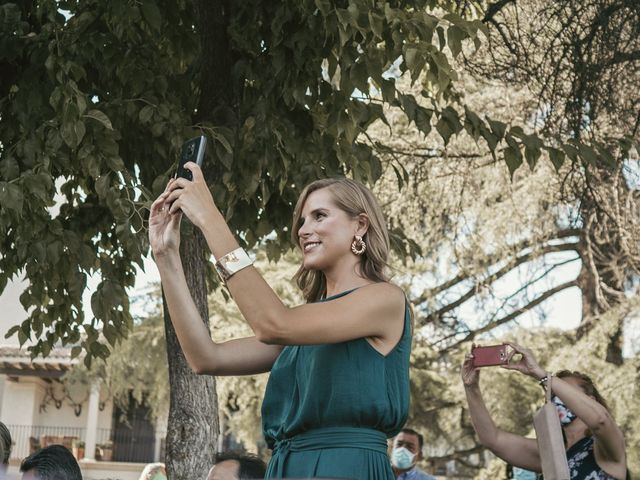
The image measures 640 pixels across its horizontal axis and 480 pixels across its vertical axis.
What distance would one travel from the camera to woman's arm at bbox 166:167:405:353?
7.55ft

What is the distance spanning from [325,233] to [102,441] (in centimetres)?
2929

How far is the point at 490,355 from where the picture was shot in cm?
352

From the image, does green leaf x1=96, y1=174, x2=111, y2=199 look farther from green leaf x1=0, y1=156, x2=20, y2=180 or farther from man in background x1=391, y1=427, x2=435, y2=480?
man in background x1=391, y1=427, x2=435, y2=480

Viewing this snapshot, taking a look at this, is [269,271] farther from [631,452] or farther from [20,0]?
[20,0]

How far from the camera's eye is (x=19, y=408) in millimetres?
30172

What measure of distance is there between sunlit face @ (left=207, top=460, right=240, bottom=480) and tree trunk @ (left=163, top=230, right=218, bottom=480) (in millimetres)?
707

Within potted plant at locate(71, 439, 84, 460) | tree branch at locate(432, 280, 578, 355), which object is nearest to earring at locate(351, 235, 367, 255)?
tree branch at locate(432, 280, 578, 355)

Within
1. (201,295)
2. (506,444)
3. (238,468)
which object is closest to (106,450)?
(201,295)

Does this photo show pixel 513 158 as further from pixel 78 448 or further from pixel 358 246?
pixel 78 448

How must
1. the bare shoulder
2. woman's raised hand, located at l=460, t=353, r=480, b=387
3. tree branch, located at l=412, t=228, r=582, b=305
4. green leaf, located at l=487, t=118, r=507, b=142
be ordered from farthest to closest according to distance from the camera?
tree branch, located at l=412, t=228, r=582, b=305 < green leaf, located at l=487, t=118, r=507, b=142 < woman's raised hand, located at l=460, t=353, r=480, b=387 < the bare shoulder

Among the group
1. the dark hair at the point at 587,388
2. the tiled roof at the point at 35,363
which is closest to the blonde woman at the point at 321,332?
the dark hair at the point at 587,388

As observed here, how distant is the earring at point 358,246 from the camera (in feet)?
8.71

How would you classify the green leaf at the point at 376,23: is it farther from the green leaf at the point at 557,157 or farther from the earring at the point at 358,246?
the earring at the point at 358,246

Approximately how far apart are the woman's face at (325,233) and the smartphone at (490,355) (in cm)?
101
